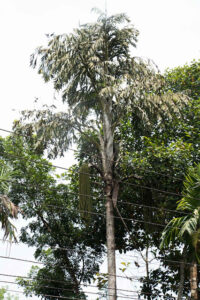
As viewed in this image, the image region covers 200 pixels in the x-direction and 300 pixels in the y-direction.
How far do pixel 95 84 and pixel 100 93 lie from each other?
1.42 meters

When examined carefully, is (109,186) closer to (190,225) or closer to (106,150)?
(106,150)

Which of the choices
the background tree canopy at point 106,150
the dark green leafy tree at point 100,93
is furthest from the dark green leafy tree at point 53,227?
the dark green leafy tree at point 100,93

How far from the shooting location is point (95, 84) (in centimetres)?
1345

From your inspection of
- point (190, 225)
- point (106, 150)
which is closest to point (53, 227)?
point (106, 150)

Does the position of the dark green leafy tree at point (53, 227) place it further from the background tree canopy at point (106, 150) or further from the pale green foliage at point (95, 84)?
the pale green foliage at point (95, 84)

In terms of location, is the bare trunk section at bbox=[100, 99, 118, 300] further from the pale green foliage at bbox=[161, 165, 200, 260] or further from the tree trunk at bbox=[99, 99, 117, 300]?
the pale green foliage at bbox=[161, 165, 200, 260]

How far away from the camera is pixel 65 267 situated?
15.7 meters

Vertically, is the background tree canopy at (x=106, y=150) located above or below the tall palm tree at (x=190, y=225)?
above

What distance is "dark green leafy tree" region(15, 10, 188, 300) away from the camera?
12461 mm

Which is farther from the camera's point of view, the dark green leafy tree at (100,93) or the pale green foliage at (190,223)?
the dark green leafy tree at (100,93)

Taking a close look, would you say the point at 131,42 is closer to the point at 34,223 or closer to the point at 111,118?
the point at 111,118

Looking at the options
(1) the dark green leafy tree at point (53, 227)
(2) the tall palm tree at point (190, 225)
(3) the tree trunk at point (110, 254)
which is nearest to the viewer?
(2) the tall palm tree at point (190, 225)

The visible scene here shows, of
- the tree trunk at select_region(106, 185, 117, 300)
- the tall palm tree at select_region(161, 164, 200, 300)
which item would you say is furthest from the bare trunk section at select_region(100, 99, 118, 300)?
the tall palm tree at select_region(161, 164, 200, 300)

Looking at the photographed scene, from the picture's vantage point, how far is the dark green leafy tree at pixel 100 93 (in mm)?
12461
